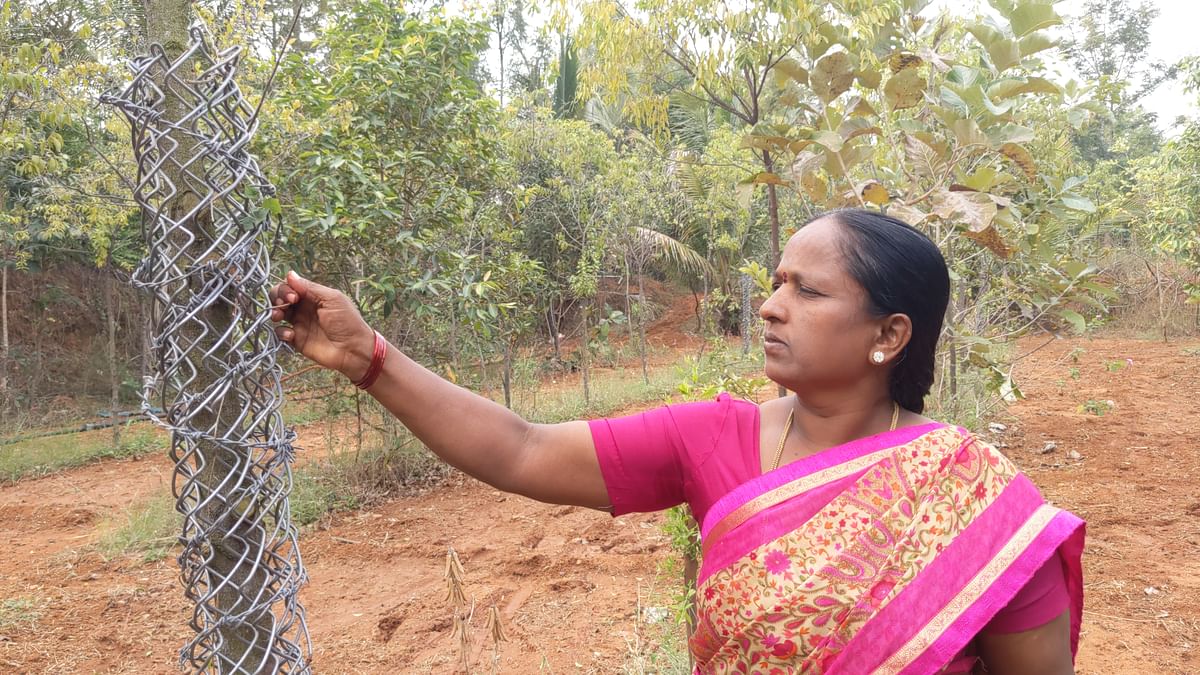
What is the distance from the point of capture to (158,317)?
1139 millimetres

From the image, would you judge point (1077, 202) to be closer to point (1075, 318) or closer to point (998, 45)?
point (1075, 318)

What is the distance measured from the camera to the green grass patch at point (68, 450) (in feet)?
25.2

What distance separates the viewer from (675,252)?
15.4 meters

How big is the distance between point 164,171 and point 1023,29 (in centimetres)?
266

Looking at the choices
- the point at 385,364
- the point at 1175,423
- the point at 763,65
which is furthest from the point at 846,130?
the point at 1175,423

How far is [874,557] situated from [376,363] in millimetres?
847

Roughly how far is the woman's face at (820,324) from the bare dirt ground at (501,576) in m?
2.15

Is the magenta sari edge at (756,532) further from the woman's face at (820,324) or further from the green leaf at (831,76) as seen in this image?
the green leaf at (831,76)

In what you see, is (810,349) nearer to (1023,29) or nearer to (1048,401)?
(1023,29)

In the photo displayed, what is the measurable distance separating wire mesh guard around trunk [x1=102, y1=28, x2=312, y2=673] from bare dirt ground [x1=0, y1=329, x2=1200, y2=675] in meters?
2.12

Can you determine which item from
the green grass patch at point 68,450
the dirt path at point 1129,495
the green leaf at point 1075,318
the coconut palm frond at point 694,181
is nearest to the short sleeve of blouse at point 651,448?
the dirt path at point 1129,495

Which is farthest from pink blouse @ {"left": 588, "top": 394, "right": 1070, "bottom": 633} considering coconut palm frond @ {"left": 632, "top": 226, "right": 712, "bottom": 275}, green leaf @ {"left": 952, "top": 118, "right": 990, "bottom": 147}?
coconut palm frond @ {"left": 632, "top": 226, "right": 712, "bottom": 275}

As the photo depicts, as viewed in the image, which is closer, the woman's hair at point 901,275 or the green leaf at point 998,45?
the woman's hair at point 901,275

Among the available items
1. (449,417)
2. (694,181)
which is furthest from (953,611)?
(694,181)
